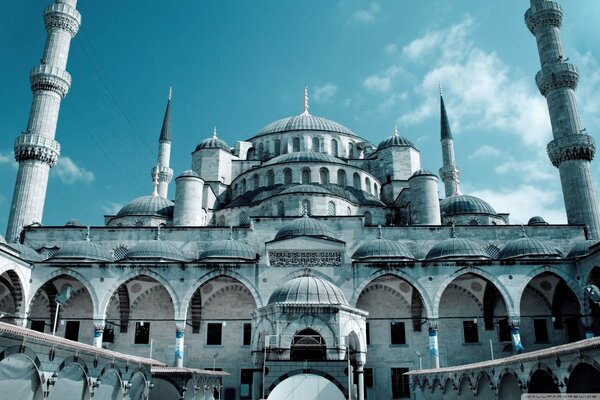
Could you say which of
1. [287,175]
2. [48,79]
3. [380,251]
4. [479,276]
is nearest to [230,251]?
[380,251]

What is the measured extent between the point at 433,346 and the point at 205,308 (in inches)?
314

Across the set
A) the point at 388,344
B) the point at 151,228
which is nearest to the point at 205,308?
the point at 151,228

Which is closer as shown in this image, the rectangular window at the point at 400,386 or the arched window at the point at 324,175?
the rectangular window at the point at 400,386

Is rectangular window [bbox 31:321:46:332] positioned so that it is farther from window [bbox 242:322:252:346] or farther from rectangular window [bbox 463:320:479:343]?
rectangular window [bbox 463:320:479:343]

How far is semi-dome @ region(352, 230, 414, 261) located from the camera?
18.2m

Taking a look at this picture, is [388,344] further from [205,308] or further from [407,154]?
[407,154]

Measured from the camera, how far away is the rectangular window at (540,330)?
1844 cm

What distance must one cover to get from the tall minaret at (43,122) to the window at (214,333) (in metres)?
8.26

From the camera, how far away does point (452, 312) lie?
19.2 m

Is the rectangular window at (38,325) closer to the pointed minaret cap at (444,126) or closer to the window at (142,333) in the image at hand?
the window at (142,333)

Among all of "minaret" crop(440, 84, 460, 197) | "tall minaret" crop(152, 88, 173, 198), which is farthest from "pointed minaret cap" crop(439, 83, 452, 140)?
"tall minaret" crop(152, 88, 173, 198)

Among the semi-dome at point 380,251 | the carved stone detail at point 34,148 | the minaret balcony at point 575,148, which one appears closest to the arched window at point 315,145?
the semi-dome at point 380,251

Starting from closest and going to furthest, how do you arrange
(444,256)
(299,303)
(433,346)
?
(299,303) → (433,346) → (444,256)

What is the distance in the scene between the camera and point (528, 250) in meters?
18.0
